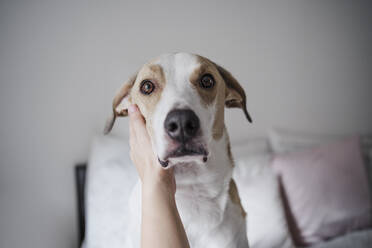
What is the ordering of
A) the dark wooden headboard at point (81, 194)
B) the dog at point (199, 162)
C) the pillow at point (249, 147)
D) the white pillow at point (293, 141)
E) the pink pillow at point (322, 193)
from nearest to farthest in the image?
1. the dog at point (199, 162)
2. the pink pillow at point (322, 193)
3. the dark wooden headboard at point (81, 194)
4. the pillow at point (249, 147)
5. the white pillow at point (293, 141)

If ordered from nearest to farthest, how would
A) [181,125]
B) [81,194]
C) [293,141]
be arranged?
[181,125] → [81,194] → [293,141]

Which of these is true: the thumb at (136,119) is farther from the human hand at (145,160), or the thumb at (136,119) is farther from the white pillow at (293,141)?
the white pillow at (293,141)

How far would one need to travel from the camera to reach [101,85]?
6.73 ft

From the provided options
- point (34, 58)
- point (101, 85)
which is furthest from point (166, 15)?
point (34, 58)

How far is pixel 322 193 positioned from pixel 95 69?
1930mm

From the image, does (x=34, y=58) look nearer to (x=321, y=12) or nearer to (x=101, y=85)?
(x=101, y=85)

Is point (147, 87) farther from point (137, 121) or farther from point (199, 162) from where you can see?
point (199, 162)

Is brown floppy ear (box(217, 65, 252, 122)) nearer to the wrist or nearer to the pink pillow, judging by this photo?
the wrist

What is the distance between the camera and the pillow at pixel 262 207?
163cm

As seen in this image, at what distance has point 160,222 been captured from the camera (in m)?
0.79

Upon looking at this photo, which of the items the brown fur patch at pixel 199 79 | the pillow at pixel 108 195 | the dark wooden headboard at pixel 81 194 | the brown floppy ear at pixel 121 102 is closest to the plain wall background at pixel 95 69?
the dark wooden headboard at pixel 81 194

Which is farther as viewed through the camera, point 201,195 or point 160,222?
point 201,195

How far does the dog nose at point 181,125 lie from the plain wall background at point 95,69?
4.60ft

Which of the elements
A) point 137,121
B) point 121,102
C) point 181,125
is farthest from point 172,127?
point 121,102
